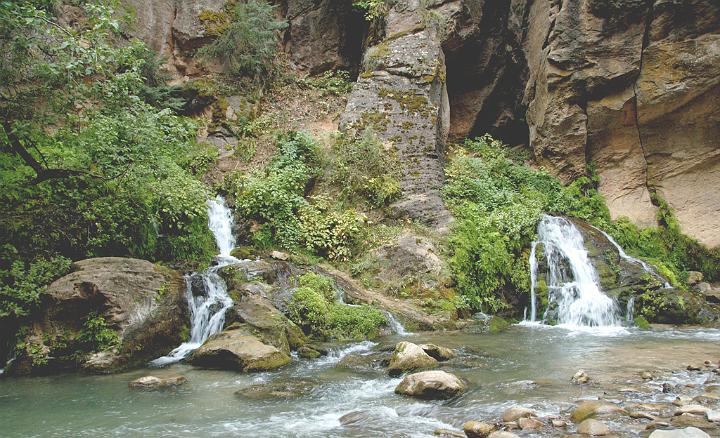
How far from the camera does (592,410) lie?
4.88 metres

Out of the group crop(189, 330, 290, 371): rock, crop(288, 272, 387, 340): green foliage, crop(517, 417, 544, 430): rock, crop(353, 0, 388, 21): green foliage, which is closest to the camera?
crop(517, 417, 544, 430): rock

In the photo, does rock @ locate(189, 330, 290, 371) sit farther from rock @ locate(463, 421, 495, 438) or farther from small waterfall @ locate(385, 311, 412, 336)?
rock @ locate(463, 421, 495, 438)

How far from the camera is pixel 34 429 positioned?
5301mm

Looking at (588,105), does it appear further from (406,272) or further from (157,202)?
(157,202)

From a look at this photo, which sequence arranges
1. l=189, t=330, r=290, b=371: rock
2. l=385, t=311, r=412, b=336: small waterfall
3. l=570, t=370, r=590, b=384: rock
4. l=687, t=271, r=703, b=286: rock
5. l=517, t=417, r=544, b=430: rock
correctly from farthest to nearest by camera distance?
l=687, t=271, r=703, b=286: rock < l=385, t=311, r=412, b=336: small waterfall < l=189, t=330, r=290, b=371: rock < l=570, t=370, r=590, b=384: rock < l=517, t=417, r=544, b=430: rock

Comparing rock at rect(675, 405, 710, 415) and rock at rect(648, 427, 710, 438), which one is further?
rock at rect(675, 405, 710, 415)

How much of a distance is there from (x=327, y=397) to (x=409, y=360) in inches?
58.8

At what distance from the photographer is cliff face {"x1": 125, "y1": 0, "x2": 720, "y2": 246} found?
1484 cm

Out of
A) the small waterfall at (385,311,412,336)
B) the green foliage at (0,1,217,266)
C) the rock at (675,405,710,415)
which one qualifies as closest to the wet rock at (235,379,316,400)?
the small waterfall at (385,311,412,336)

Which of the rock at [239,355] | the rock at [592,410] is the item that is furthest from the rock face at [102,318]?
the rock at [592,410]

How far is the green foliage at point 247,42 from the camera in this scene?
1850 centimetres

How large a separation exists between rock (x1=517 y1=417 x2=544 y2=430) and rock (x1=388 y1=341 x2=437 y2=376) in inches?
98.1

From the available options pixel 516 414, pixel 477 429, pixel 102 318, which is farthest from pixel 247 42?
pixel 477 429

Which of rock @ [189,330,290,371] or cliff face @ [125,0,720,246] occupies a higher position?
cliff face @ [125,0,720,246]
